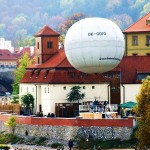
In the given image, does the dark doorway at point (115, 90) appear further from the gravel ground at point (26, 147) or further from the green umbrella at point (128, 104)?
the gravel ground at point (26, 147)

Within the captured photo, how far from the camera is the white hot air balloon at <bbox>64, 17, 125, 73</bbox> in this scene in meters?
90.7

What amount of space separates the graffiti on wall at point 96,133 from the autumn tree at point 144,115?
23.3 ft

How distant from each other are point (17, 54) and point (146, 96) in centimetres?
11829

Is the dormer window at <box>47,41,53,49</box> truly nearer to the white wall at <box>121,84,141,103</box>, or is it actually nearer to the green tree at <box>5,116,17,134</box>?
the white wall at <box>121,84,141,103</box>

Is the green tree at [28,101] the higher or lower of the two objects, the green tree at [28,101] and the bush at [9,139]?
the higher

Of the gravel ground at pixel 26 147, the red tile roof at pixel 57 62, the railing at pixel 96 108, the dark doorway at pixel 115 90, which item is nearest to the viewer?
the gravel ground at pixel 26 147

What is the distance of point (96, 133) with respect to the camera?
82875 mm

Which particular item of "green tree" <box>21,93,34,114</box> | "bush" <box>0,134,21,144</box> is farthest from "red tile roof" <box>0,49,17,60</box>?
"bush" <box>0,134,21,144</box>

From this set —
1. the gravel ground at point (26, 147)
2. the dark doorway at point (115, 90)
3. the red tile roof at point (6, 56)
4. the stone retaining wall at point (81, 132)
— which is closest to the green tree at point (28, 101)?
the dark doorway at point (115, 90)

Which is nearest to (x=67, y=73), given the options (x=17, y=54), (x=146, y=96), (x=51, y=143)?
(x=51, y=143)

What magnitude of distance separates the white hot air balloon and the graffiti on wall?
30.3 ft

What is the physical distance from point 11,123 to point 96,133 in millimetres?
10582

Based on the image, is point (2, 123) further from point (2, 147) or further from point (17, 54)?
point (17, 54)

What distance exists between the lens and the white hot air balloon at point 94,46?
90688mm
